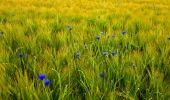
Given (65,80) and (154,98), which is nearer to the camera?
(154,98)

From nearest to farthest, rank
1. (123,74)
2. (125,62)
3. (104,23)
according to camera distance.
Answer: (123,74)
(125,62)
(104,23)

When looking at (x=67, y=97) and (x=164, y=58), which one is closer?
(x=67, y=97)

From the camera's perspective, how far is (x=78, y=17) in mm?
3566

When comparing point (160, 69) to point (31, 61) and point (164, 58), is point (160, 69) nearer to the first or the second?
point (164, 58)

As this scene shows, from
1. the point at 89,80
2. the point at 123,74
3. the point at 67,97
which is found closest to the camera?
the point at 67,97

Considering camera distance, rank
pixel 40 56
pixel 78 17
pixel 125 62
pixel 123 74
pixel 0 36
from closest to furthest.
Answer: pixel 123 74
pixel 125 62
pixel 40 56
pixel 0 36
pixel 78 17

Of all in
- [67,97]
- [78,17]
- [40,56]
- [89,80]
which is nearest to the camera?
[67,97]

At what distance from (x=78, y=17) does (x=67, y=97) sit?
2665 mm

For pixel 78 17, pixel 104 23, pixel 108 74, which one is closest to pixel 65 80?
pixel 108 74

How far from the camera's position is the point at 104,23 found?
2.97m

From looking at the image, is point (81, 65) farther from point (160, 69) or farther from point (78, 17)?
point (78, 17)

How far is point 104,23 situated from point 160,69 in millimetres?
1662

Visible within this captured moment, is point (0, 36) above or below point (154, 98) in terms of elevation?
above

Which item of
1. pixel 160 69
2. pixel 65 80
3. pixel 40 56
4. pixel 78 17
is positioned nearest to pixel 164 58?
pixel 160 69
